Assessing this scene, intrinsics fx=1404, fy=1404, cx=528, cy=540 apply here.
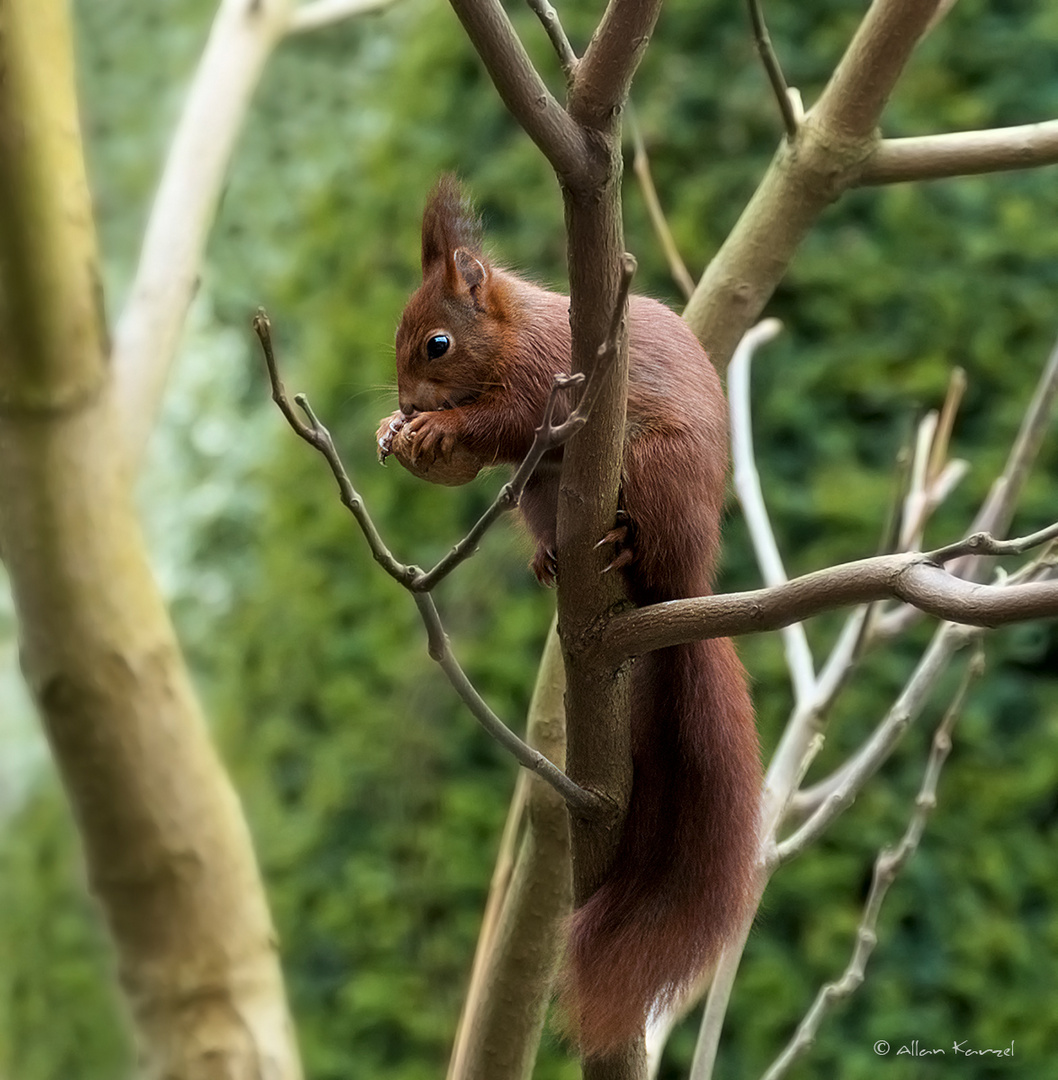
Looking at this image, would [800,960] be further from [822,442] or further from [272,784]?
[272,784]

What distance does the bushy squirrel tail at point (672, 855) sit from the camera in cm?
90

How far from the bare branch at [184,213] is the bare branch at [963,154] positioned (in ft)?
2.36

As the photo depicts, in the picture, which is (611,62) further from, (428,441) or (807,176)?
(807,176)

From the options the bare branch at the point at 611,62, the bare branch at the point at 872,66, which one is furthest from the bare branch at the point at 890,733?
the bare branch at the point at 611,62

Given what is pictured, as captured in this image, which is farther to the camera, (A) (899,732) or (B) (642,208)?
(B) (642,208)

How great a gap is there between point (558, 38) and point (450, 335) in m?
0.42

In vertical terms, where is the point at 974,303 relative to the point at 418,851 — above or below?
above

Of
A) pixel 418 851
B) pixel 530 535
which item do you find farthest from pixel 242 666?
pixel 530 535

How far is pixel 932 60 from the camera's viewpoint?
178cm

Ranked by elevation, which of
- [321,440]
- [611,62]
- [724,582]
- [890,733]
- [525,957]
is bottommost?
[724,582]

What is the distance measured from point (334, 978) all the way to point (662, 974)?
119 centimetres

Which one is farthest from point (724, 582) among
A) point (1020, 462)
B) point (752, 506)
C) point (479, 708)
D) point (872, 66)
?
point (479, 708)

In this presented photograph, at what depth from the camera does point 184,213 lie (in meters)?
1.50

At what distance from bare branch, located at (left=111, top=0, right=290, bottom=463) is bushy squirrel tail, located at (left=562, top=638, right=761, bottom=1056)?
0.65 meters
